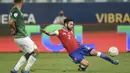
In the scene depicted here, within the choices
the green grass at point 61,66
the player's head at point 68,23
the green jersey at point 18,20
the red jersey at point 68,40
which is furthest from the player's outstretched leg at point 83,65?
the green jersey at point 18,20

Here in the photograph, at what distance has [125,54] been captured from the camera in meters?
19.0

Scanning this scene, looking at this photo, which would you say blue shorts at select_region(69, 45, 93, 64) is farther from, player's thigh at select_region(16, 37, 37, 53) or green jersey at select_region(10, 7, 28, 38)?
green jersey at select_region(10, 7, 28, 38)

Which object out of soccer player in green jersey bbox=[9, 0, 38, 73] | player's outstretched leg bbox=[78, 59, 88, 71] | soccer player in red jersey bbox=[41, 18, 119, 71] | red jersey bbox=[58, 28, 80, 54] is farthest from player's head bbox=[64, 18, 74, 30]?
soccer player in green jersey bbox=[9, 0, 38, 73]

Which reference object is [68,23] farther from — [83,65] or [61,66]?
[61,66]

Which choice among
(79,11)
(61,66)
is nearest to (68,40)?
(61,66)

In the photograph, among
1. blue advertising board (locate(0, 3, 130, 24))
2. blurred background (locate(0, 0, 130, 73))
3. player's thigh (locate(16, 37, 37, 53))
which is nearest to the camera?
player's thigh (locate(16, 37, 37, 53))

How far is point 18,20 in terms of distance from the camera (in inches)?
442

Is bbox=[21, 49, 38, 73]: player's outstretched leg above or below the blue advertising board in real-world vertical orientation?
above

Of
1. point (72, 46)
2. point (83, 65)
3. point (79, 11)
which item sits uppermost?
point (72, 46)

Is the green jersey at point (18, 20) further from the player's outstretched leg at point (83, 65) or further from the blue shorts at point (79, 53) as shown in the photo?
the player's outstretched leg at point (83, 65)

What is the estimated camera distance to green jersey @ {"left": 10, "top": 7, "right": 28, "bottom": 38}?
1117cm

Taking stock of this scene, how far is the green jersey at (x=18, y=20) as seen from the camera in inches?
440

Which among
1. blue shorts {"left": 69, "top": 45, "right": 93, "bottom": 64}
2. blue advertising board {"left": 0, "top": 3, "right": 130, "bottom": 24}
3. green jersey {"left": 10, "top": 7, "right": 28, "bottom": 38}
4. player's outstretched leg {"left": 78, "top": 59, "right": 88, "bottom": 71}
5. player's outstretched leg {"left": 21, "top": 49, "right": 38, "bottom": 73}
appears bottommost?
blue advertising board {"left": 0, "top": 3, "right": 130, "bottom": 24}

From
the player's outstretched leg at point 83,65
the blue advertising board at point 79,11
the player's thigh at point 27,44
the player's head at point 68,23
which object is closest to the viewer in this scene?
the player's thigh at point 27,44
